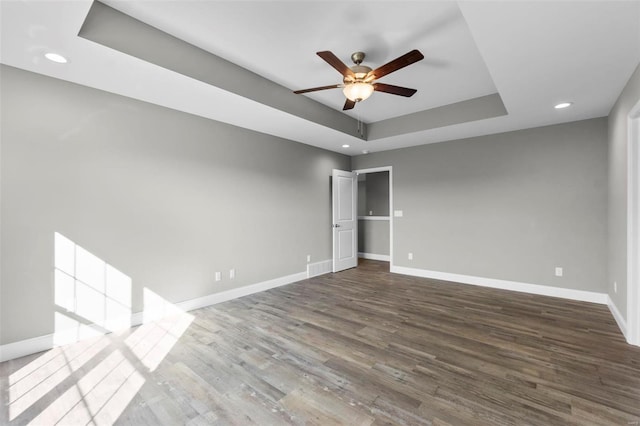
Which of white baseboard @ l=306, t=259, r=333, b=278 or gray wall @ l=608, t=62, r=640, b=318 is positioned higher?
gray wall @ l=608, t=62, r=640, b=318

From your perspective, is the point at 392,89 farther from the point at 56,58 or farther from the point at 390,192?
the point at 390,192

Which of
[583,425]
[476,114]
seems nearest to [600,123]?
[476,114]

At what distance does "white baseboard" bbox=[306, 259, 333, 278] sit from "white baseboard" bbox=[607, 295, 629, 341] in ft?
13.2

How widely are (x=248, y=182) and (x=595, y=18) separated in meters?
3.86

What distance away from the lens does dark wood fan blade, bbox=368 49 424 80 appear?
2.09m

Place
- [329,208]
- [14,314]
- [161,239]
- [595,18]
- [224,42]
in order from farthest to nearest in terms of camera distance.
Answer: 1. [329,208]
2. [161,239]
3. [224,42]
4. [14,314]
5. [595,18]

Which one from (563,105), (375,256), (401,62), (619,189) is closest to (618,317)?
(619,189)

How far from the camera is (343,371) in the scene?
2166mm

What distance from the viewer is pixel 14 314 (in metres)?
2.37

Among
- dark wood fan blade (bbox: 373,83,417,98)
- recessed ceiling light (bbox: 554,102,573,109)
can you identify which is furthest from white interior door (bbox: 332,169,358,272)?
recessed ceiling light (bbox: 554,102,573,109)

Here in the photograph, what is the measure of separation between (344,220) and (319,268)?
116 centimetres

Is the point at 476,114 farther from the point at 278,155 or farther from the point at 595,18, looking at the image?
the point at 278,155

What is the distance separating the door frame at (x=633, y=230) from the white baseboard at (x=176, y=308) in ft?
13.4

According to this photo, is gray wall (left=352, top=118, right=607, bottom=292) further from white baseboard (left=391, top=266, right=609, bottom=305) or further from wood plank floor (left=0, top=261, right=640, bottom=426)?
wood plank floor (left=0, top=261, right=640, bottom=426)
